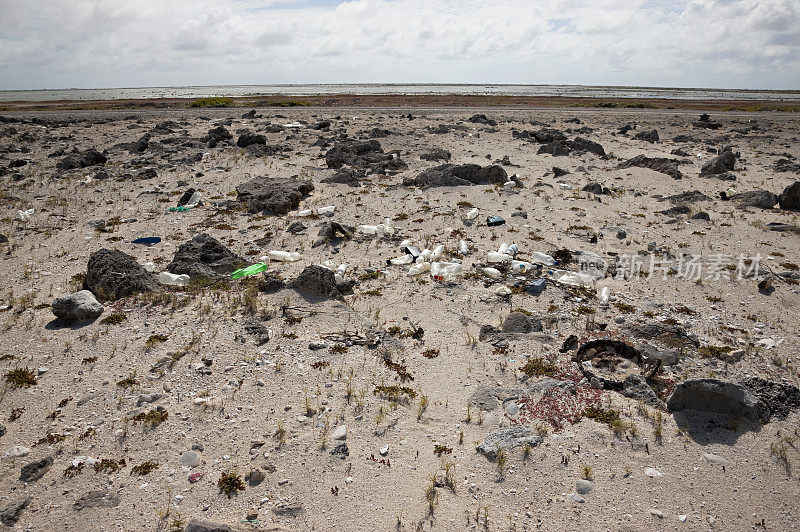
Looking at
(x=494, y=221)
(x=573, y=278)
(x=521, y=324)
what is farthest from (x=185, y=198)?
(x=573, y=278)

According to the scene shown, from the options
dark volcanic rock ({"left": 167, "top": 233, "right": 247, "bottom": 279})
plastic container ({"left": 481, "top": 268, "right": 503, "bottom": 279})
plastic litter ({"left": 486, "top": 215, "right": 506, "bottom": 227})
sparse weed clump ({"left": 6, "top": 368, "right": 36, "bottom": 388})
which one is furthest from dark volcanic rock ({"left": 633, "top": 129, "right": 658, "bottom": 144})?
sparse weed clump ({"left": 6, "top": 368, "right": 36, "bottom": 388})

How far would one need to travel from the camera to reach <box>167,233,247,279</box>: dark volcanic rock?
11.2 meters

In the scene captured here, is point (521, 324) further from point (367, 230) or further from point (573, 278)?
point (367, 230)

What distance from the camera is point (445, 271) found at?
11602 millimetres

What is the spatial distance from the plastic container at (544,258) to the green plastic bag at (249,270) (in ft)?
24.4

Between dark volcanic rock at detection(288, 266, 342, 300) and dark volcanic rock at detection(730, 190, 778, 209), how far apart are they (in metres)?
16.4

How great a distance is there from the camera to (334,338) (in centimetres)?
881

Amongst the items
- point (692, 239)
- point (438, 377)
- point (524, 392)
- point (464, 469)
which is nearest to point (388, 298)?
point (438, 377)

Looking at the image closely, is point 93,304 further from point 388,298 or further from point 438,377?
point 438,377

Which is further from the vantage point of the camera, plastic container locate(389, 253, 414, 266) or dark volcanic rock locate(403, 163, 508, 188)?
dark volcanic rock locate(403, 163, 508, 188)

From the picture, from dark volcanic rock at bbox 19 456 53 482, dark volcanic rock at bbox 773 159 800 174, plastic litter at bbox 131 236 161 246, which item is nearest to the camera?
dark volcanic rock at bbox 19 456 53 482

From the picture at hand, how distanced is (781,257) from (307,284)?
43.2 ft

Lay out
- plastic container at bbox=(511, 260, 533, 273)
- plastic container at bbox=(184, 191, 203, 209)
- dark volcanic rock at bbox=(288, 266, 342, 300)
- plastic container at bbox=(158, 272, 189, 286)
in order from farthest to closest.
Result: plastic container at bbox=(184, 191, 203, 209) → plastic container at bbox=(511, 260, 533, 273) → plastic container at bbox=(158, 272, 189, 286) → dark volcanic rock at bbox=(288, 266, 342, 300)

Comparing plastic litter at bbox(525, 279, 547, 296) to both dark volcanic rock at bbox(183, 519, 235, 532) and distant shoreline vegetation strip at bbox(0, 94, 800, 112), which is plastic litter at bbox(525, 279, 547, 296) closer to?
dark volcanic rock at bbox(183, 519, 235, 532)
